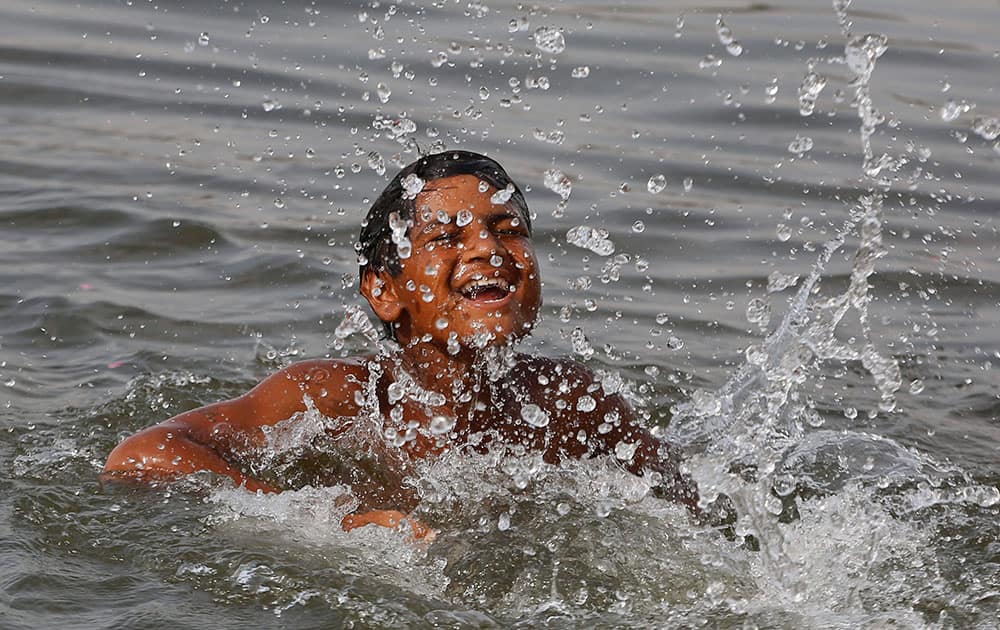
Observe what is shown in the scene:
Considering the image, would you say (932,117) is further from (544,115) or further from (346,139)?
(346,139)

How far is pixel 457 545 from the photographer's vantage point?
4.40 meters

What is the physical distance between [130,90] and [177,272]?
97.4 inches

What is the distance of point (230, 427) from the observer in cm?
491

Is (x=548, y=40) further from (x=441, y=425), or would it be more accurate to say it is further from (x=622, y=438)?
(x=441, y=425)

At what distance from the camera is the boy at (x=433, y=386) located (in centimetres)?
466

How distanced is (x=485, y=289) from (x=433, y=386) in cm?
42

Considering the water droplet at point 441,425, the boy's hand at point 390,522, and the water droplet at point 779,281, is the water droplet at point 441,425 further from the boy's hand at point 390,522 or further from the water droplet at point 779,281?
the water droplet at point 779,281

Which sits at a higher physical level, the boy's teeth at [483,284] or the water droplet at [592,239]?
the water droplet at [592,239]

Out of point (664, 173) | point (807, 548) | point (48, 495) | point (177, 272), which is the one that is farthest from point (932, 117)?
point (48, 495)

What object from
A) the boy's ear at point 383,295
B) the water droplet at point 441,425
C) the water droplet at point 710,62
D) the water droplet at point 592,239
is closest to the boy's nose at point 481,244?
the boy's ear at point 383,295

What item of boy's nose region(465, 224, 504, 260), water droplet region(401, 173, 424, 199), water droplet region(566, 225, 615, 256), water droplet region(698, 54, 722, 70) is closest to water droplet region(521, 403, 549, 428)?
boy's nose region(465, 224, 504, 260)

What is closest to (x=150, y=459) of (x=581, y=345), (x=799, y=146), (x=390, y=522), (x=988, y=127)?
(x=390, y=522)

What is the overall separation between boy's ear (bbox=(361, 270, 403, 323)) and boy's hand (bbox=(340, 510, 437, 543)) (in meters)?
0.62

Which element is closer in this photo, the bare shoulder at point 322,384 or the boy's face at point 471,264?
the boy's face at point 471,264
